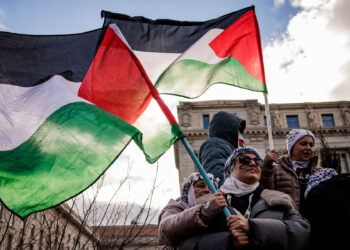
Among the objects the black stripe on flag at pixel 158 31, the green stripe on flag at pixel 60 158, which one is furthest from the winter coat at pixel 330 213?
the black stripe on flag at pixel 158 31

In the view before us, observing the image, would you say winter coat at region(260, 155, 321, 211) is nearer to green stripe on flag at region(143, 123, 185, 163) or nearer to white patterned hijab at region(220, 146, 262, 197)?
Answer: white patterned hijab at region(220, 146, 262, 197)

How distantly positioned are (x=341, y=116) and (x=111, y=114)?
37.4m

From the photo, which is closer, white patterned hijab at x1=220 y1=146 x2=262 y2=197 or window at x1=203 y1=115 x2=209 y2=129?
white patterned hijab at x1=220 y1=146 x2=262 y2=197

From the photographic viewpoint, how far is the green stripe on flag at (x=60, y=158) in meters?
2.86

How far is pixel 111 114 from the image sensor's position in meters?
3.21

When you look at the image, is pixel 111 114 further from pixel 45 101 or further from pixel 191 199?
pixel 191 199

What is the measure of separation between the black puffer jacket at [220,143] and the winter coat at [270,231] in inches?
54.9

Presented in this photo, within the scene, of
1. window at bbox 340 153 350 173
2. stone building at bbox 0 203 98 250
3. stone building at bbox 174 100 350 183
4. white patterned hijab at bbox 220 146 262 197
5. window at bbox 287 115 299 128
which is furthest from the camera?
window at bbox 287 115 299 128

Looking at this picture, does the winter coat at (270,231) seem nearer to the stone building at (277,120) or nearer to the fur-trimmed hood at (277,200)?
the fur-trimmed hood at (277,200)

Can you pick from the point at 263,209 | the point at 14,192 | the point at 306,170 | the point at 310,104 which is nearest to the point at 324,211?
the point at 263,209

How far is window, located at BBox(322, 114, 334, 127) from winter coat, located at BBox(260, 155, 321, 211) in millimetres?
35797

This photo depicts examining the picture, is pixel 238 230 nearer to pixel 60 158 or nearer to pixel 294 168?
pixel 294 168

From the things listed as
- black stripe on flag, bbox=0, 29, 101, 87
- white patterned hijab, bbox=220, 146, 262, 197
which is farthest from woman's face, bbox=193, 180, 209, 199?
black stripe on flag, bbox=0, 29, 101, 87

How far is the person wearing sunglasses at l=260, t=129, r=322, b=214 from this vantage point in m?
3.00
